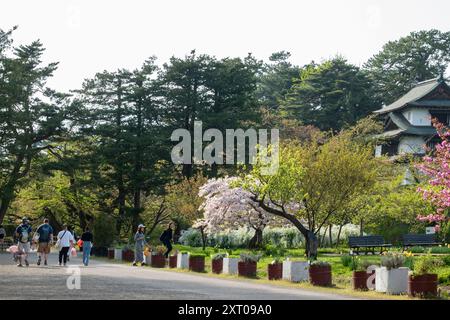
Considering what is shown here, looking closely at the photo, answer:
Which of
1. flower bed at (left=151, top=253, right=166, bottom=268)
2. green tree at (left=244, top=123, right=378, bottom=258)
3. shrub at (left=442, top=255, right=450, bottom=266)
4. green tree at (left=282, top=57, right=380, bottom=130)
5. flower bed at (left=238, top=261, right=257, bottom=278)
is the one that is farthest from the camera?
green tree at (left=282, top=57, right=380, bottom=130)

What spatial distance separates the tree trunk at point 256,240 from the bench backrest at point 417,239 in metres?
10.7

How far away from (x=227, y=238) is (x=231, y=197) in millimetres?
8020

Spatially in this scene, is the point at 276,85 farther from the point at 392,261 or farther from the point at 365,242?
the point at 392,261

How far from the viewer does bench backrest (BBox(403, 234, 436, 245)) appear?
120ft

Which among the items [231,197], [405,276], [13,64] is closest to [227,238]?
[231,197]

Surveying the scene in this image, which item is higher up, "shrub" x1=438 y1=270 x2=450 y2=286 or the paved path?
"shrub" x1=438 y1=270 x2=450 y2=286

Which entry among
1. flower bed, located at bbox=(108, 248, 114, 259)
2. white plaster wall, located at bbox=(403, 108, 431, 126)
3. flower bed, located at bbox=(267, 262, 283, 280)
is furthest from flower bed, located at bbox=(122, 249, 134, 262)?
white plaster wall, located at bbox=(403, 108, 431, 126)

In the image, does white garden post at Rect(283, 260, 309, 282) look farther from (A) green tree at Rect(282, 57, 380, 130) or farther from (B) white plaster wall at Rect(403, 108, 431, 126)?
(A) green tree at Rect(282, 57, 380, 130)

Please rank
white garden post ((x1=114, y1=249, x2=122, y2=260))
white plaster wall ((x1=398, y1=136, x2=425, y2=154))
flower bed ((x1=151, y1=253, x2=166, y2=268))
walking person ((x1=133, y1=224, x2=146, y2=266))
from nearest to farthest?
1. walking person ((x1=133, y1=224, x2=146, y2=266))
2. flower bed ((x1=151, y1=253, x2=166, y2=268))
3. white garden post ((x1=114, y1=249, x2=122, y2=260))
4. white plaster wall ((x1=398, y1=136, x2=425, y2=154))

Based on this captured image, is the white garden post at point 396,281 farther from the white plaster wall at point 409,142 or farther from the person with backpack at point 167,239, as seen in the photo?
the white plaster wall at point 409,142

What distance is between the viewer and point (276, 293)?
→ 62.3 ft

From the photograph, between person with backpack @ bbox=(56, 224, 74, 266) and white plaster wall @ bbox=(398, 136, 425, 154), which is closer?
person with backpack @ bbox=(56, 224, 74, 266)

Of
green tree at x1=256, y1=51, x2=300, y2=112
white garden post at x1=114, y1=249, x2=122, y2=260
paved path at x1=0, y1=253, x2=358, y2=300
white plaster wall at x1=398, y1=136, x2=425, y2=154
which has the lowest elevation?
paved path at x1=0, y1=253, x2=358, y2=300
